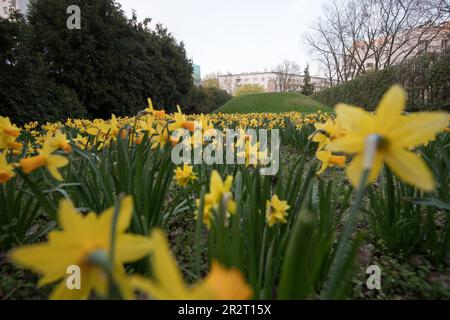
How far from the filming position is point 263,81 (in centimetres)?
8069

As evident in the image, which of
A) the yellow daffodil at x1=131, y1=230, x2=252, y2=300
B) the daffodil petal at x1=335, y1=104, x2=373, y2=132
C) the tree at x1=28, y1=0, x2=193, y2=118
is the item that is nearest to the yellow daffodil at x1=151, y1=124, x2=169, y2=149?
the daffodil petal at x1=335, y1=104, x2=373, y2=132

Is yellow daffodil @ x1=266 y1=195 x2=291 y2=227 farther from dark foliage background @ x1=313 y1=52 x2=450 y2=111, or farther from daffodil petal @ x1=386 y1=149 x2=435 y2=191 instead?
dark foliage background @ x1=313 y1=52 x2=450 y2=111

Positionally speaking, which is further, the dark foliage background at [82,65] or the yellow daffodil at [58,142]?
the dark foliage background at [82,65]

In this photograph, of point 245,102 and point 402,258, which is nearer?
point 402,258

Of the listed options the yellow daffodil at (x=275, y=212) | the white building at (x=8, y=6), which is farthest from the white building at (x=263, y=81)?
the yellow daffodil at (x=275, y=212)

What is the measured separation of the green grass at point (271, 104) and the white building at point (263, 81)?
14594 millimetres

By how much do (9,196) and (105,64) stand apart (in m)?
11.0

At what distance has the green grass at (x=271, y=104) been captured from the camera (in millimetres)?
19281

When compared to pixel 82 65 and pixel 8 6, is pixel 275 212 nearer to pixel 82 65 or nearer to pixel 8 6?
pixel 82 65

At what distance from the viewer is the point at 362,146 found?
2.04 feet

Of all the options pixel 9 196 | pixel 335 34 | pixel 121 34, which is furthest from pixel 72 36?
pixel 335 34

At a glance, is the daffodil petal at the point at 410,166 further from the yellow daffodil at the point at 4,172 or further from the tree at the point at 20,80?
the tree at the point at 20,80

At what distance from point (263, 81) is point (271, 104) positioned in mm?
62903
